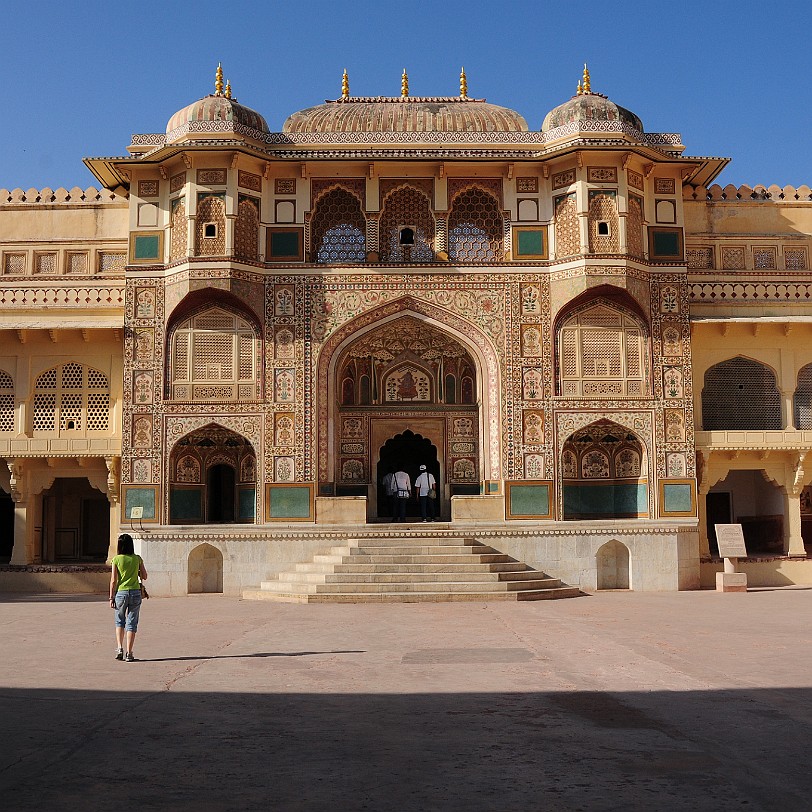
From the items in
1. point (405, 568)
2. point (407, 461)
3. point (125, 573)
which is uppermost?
point (407, 461)

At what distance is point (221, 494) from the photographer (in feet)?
61.5

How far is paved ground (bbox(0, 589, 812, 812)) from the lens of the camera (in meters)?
4.18

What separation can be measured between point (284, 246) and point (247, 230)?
0.72 metres

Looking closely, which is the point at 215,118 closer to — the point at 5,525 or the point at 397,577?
the point at 397,577

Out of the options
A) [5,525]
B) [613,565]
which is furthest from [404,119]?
[5,525]

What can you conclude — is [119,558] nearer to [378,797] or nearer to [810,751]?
[378,797]

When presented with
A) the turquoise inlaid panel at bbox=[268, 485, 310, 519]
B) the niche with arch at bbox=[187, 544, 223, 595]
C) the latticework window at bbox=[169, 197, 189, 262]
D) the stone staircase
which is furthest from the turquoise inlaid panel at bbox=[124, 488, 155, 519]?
the latticework window at bbox=[169, 197, 189, 262]

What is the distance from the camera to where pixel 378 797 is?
4.08 metres

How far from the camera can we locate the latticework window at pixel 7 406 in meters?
18.4

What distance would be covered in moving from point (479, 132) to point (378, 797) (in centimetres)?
1554

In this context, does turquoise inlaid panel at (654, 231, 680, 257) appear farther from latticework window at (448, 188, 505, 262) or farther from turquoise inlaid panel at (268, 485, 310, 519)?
turquoise inlaid panel at (268, 485, 310, 519)

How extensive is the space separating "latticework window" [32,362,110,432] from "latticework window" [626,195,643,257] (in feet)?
32.9

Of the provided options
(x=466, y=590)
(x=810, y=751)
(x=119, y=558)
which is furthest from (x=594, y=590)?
(x=810, y=751)

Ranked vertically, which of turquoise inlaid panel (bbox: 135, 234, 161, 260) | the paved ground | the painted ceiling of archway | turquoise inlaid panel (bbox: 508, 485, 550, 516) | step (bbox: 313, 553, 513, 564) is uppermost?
turquoise inlaid panel (bbox: 135, 234, 161, 260)
